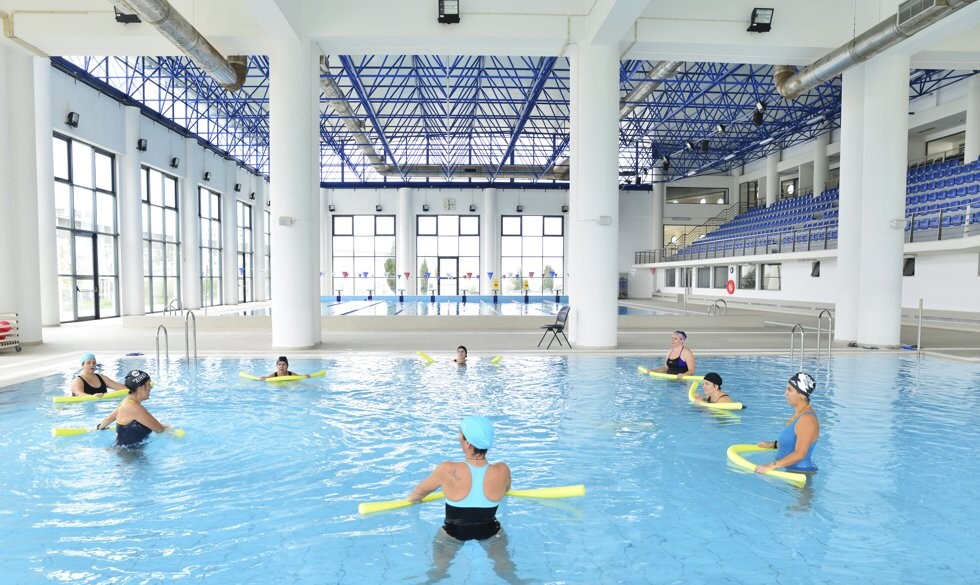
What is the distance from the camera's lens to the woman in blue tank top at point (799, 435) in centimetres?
439

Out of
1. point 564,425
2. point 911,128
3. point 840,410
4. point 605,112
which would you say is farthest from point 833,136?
point 564,425

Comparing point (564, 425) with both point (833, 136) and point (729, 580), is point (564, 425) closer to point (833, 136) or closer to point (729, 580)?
point (729, 580)

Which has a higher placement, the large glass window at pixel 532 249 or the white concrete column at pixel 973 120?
the white concrete column at pixel 973 120

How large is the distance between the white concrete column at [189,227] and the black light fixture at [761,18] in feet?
70.3

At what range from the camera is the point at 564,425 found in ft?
19.7

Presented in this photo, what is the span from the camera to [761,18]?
10.9 meters

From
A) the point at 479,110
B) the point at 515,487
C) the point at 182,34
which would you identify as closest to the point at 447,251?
the point at 479,110

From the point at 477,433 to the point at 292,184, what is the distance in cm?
893

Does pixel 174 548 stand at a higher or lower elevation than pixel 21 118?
lower

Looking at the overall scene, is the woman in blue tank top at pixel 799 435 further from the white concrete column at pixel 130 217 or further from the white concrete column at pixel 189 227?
the white concrete column at pixel 189 227

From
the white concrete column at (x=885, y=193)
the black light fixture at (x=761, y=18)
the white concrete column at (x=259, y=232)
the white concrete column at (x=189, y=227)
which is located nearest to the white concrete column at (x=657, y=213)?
the white concrete column at (x=885, y=193)

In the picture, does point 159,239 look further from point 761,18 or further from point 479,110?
point 761,18

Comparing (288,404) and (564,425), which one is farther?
(288,404)

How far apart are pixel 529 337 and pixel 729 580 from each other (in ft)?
34.1
